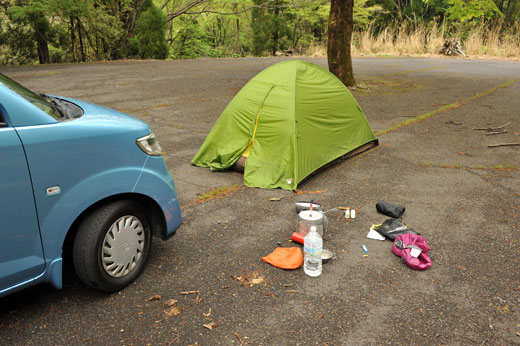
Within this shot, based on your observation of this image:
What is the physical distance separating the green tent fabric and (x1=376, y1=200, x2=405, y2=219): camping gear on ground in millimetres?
1084

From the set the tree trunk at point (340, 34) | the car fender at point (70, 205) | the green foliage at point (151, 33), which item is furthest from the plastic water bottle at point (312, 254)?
the green foliage at point (151, 33)

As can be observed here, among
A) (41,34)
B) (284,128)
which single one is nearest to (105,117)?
(284,128)

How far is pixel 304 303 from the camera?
9.77 feet

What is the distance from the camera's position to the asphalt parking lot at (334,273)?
2.70 m

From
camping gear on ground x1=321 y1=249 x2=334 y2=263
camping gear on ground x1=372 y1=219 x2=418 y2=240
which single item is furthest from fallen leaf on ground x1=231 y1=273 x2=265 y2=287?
camping gear on ground x1=372 y1=219 x2=418 y2=240

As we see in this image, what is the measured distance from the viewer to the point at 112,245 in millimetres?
2939

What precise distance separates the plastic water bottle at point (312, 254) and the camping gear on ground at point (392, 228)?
93 cm

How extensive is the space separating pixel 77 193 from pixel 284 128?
308 centimetres

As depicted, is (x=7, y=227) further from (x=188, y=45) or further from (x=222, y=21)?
(x=222, y=21)

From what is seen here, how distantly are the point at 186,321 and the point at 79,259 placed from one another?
0.87 m

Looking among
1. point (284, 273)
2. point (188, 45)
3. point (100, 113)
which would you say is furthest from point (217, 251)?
point (188, 45)

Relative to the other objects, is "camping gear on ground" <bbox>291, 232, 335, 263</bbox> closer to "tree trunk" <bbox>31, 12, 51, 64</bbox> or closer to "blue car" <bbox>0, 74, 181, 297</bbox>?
"blue car" <bbox>0, 74, 181, 297</bbox>

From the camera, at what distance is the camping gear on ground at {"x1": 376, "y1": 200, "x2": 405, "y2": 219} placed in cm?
434

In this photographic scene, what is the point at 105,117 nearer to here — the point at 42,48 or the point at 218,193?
the point at 218,193
